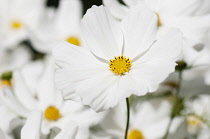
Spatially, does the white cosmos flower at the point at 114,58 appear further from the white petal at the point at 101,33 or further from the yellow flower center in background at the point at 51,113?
the yellow flower center in background at the point at 51,113

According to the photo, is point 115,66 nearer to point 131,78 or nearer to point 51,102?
point 131,78

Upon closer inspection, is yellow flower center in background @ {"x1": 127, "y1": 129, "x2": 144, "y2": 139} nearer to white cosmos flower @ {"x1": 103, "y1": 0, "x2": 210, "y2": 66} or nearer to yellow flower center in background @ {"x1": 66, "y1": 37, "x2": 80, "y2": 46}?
white cosmos flower @ {"x1": 103, "y1": 0, "x2": 210, "y2": 66}

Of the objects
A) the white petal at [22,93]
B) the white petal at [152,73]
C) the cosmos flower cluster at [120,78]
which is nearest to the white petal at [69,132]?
the cosmos flower cluster at [120,78]

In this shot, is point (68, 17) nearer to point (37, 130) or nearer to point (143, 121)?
point (143, 121)

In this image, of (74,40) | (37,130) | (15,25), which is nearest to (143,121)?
(37,130)

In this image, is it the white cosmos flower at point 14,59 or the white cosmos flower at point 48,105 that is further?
the white cosmos flower at point 14,59

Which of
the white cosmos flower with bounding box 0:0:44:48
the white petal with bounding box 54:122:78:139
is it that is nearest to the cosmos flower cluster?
the white petal with bounding box 54:122:78:139

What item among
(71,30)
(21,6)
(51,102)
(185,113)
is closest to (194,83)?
(185,113)
